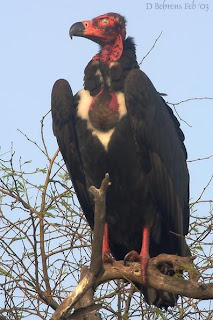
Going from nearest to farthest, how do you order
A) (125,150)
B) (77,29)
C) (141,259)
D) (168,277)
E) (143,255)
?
1. (168,277)
2. (141,259)
3. (143,255)
4. (125,150)
5. (77,29)

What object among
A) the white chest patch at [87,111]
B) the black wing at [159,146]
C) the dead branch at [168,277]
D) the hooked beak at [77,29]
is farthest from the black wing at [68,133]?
the dead branch at [168,277]

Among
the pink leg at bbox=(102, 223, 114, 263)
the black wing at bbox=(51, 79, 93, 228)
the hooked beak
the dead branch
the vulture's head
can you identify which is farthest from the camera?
the vulture's head

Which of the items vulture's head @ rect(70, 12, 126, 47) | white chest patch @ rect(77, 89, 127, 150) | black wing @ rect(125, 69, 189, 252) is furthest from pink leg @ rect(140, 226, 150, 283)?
vulture's head @ rect(70, 12, 126, 47)

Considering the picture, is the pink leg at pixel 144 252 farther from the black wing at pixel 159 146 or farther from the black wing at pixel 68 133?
the black wing at pixel 68 133

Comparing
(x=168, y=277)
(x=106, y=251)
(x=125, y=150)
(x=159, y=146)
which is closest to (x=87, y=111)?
(x=125, y=150)

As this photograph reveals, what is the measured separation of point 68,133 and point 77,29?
0.94 metres

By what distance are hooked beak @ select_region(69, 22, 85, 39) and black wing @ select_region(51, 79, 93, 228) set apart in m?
0.42

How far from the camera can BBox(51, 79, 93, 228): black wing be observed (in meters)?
6.82

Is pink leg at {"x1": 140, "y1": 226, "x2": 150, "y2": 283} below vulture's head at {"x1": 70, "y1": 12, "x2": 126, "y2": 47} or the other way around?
below

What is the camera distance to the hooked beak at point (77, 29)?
22.8ft

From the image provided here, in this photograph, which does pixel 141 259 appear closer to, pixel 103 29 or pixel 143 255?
pixel 143 255

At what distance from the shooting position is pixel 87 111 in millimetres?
6691

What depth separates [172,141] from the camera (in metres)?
6.97

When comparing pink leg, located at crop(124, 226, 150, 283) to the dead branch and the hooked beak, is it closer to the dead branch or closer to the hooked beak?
the dead branch
